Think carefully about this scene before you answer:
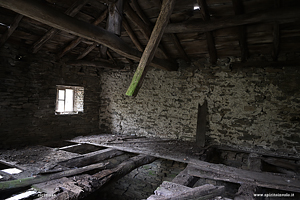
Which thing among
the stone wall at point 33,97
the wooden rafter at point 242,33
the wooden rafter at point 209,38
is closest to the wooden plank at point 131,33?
Answer: the wooden rafter at point 209,38

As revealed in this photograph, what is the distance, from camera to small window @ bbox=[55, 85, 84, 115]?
18.4 ft

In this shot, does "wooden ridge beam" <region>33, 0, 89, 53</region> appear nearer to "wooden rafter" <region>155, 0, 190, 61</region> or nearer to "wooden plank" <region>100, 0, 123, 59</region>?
"wooden plank" <region>100, 0, 123, 59</region>

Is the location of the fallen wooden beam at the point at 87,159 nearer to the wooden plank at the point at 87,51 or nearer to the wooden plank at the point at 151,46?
the wooden plank at the point at 151,46

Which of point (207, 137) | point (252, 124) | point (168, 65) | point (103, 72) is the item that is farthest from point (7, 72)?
point (252, 124)

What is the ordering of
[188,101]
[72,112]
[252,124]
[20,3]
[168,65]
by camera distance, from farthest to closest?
[72,112] → [188,101] → [168,65] → [252,124] → [20,3]

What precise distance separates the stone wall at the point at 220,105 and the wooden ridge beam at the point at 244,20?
4.79ft

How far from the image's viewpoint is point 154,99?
5520 mm

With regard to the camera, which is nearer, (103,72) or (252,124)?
(252,124)

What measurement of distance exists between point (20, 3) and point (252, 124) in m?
4.67

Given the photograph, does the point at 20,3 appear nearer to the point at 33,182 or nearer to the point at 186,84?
the point at 33,182

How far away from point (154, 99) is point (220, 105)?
1.84 meters

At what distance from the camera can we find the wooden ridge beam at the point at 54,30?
341 cm

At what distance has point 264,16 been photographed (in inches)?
117

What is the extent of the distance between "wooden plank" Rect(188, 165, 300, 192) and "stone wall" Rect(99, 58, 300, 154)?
1414 millimetres
